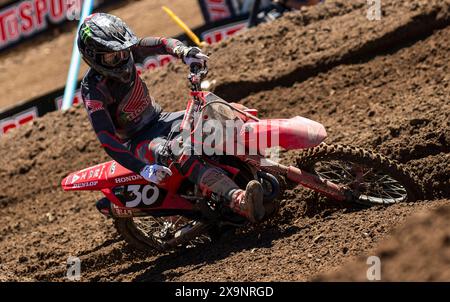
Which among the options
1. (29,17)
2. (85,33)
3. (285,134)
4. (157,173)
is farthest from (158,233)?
(29,17)

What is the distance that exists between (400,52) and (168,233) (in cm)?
Answer: 358

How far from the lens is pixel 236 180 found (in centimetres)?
661

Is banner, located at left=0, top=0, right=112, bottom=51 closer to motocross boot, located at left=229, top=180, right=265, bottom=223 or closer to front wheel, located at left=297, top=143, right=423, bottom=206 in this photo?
front wheel, located at left=297, top=143, right=423, bottom=206

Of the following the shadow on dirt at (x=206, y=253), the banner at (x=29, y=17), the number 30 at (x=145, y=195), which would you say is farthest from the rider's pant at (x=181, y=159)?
the banner at (x=29, y=17)

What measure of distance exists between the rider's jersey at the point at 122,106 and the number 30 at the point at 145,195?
1.49 feet

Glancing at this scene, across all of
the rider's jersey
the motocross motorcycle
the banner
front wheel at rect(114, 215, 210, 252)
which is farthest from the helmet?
the banner

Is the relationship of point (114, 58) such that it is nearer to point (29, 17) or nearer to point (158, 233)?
point (158, 233)

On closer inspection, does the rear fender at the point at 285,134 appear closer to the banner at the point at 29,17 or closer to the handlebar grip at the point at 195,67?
the handlebar grip at the point at 195,67

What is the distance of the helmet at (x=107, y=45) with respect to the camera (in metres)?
6.37

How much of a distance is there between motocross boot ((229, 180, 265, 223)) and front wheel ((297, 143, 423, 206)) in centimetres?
66

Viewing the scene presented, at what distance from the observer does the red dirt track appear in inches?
228

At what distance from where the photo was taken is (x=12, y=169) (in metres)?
9.77

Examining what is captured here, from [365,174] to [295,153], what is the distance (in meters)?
1.46

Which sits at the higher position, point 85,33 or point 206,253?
point 85,33
